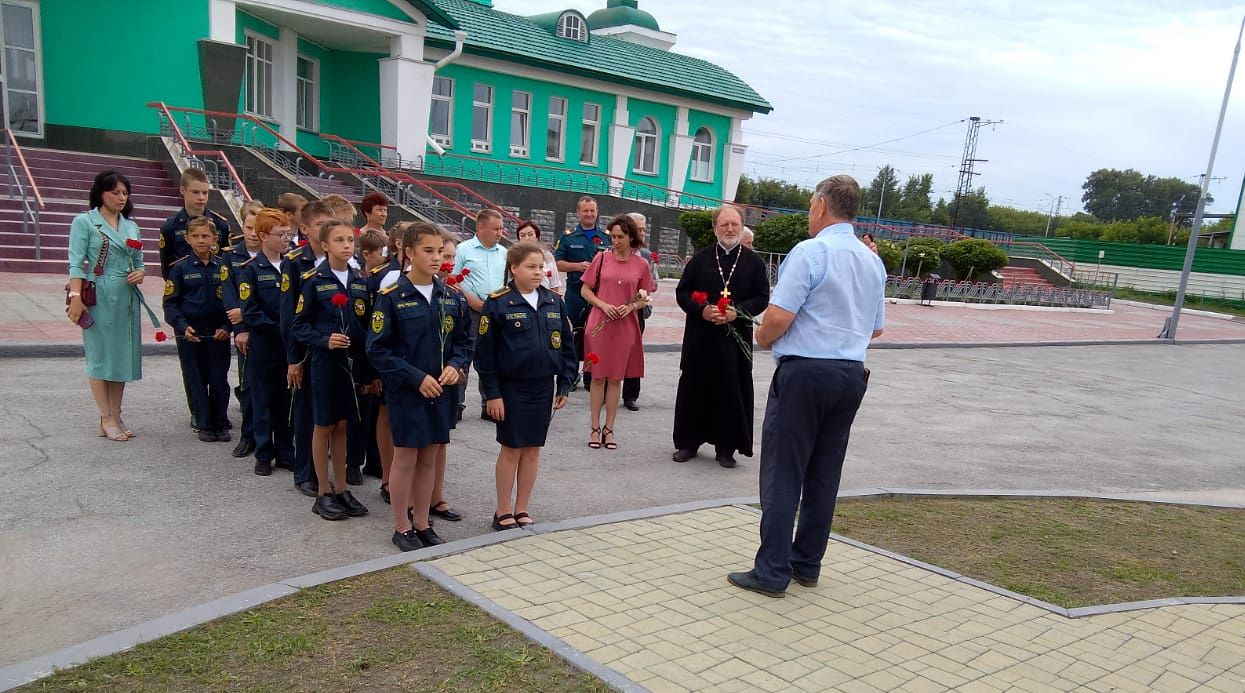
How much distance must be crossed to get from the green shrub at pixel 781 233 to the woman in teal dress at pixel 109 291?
21.1m

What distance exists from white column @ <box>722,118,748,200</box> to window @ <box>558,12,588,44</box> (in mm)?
7086

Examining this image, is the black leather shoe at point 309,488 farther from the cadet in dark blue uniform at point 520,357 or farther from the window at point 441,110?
the window at point 441,110

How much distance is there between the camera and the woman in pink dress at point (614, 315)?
23.4 ft

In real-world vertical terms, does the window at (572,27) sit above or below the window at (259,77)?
above

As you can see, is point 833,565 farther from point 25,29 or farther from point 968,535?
point 25,29

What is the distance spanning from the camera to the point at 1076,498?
6.63 metres

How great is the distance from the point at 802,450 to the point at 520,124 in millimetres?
25747

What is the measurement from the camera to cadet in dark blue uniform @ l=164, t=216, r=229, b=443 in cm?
622


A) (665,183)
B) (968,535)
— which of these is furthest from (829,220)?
(665,183)

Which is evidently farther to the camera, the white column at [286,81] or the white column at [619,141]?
the white column at [619,141]

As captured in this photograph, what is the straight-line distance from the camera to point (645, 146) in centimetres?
3189

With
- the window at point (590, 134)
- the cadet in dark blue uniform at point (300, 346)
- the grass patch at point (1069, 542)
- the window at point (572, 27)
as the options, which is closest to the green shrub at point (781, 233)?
the window at point (590, 134)

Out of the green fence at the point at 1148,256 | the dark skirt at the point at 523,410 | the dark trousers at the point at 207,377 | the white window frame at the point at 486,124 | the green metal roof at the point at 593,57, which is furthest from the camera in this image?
the green fence at the point at 1148,256

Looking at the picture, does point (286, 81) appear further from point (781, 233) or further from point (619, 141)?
point (781, 233)
